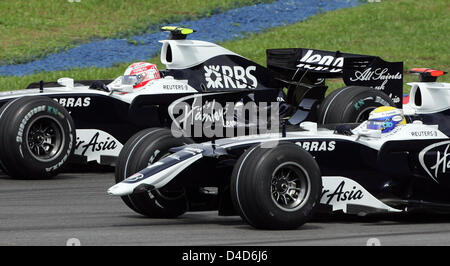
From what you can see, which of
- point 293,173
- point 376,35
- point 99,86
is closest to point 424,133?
point 293,173

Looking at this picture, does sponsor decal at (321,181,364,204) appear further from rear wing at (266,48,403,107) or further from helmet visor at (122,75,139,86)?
helmet visor at (122,75,139,86)

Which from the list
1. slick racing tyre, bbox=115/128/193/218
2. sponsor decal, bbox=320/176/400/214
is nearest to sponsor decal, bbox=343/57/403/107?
sponsor decal, bbox=320/176/400/214

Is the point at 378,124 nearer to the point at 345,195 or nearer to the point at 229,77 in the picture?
the point at 345,195

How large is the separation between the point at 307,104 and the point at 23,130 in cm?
385

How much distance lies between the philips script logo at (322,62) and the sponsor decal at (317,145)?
220 inches

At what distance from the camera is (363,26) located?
93.7ft

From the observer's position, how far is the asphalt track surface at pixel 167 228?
26.2 ft

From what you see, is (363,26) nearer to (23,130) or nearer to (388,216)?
(23,130)

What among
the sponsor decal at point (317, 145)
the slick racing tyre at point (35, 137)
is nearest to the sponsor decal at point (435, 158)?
the sponsor decal at point (317, 145)

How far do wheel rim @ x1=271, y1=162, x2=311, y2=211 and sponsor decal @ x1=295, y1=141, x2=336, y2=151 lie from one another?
456 millimetres

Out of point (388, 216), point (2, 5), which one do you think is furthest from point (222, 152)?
point (2, 5)

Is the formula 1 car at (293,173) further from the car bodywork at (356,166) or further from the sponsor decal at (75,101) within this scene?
the sponsor decal at (75,101)

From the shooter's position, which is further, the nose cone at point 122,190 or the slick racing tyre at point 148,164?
the slick racing tyre at point 148,164
